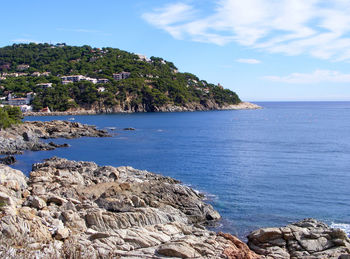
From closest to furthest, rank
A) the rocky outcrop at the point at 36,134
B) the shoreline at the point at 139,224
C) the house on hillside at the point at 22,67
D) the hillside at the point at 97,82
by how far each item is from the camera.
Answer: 1. the shoreline at the point at 139,224
2. the rocky outcrop at the point at 36,134
3. the hillside at the point at 97,82
4. the house on hillside at the point at 22,67

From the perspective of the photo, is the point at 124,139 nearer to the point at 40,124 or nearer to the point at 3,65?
the point at 40,124

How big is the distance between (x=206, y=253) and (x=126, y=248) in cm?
293

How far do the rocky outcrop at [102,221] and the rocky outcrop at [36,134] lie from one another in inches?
905

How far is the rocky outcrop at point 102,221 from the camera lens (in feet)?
37.9

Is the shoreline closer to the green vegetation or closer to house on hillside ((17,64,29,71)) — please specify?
the green vegetation

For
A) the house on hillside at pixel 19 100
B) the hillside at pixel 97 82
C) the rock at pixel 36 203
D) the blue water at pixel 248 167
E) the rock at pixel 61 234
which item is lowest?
the blue water at pixel 248 167

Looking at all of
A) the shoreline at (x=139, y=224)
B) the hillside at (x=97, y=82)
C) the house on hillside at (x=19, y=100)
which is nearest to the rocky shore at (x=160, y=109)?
the hillside at (x=97, y=82)

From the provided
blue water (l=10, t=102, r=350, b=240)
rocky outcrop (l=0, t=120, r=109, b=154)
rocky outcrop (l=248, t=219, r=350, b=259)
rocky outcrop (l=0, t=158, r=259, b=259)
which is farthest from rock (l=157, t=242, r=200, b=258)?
rocky outcrop (l=0, t=120, r=109, b=154)

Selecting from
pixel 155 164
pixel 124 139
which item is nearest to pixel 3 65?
pixel 124 139

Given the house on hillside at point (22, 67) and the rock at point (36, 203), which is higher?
the house on hillside at point (22, 67)

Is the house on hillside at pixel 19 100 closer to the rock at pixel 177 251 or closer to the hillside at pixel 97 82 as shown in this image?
the hillside at pixel 97 82

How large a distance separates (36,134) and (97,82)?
8355 centimetres

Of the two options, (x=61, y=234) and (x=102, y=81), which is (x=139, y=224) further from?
(x=102, y=81)

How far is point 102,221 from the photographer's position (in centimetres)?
1542
